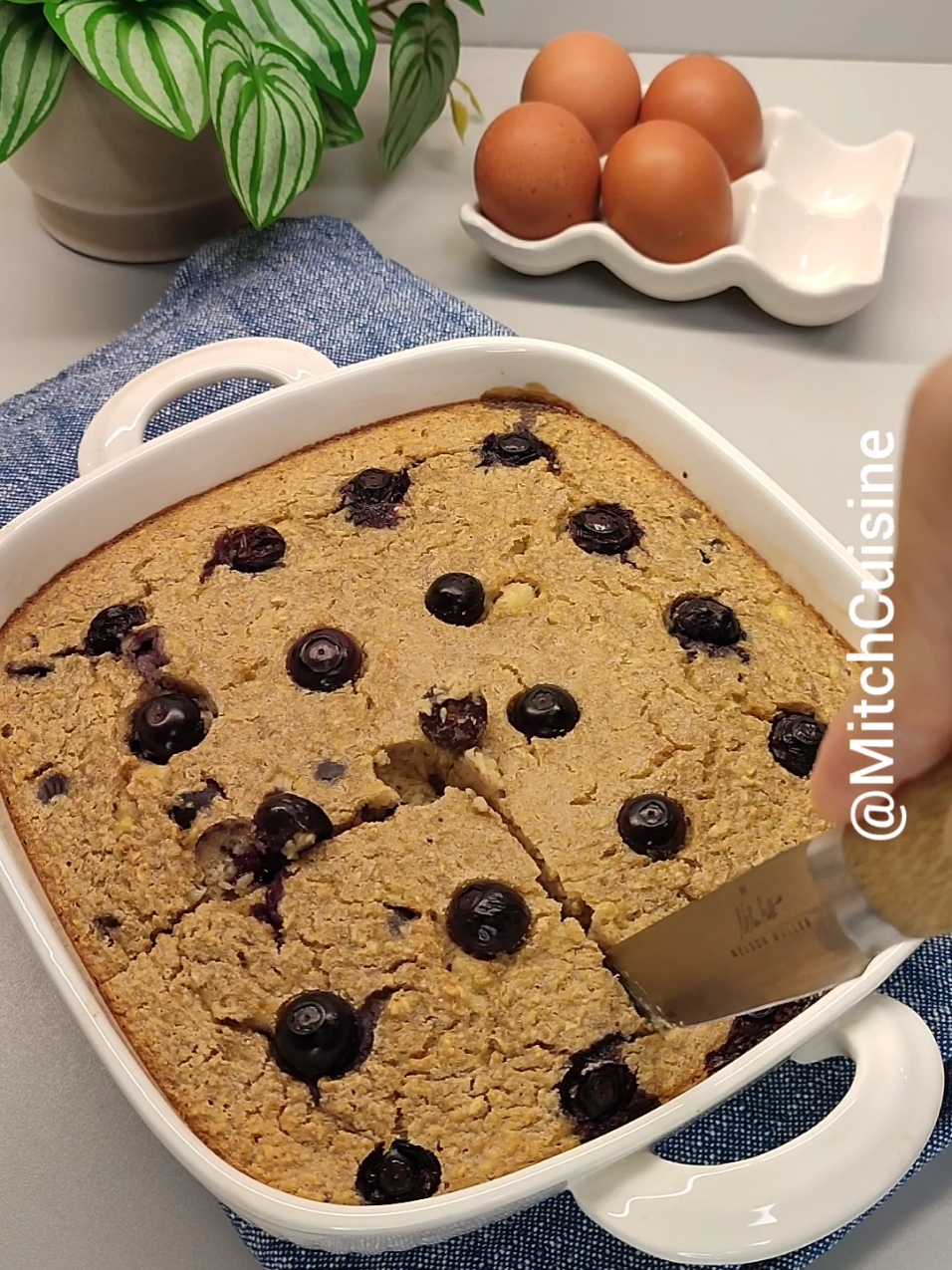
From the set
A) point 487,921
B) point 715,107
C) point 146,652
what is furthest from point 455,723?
point 715,107

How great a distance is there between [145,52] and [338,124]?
1.00 ft

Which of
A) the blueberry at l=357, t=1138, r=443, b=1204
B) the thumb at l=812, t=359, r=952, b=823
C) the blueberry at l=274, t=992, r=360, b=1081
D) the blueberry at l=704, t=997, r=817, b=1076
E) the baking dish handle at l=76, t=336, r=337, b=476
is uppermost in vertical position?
the thumb at l=812, t=359, r=952, b=823

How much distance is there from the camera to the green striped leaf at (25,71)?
1.30 metres

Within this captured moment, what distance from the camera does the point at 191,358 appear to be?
45.6 inches

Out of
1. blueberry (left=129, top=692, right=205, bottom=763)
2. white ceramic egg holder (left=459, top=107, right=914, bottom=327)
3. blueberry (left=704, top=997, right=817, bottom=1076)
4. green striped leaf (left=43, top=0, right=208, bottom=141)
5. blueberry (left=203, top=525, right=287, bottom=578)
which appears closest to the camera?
blueberry (left=704, top=997, right=817, bottom=1076)

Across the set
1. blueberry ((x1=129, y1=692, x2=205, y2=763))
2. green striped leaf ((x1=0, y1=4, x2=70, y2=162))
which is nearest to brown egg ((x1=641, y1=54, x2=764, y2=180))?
green striped leaf ((x1=0, y1=4, x2=70, y2=162))

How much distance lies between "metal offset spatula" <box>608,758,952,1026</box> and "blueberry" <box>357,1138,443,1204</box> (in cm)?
19

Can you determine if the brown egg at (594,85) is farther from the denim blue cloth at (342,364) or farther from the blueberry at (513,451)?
the blueberry at (513,451)

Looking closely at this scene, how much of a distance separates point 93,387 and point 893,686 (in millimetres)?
1128

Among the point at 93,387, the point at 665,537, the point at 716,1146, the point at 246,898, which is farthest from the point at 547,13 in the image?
the point at 716,1146

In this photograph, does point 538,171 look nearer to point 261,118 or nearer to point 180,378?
point 261,118

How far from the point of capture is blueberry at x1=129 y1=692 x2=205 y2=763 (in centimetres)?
94

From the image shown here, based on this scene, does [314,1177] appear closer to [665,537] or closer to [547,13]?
[665,537]

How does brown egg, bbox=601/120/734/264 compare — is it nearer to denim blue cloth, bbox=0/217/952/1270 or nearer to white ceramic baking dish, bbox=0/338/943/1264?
denim blue cloth, bbox=0/217/952/1270
